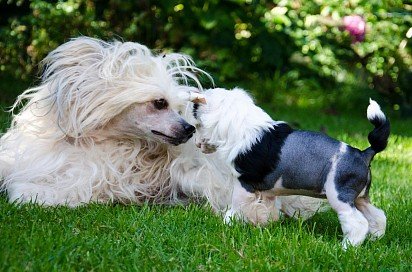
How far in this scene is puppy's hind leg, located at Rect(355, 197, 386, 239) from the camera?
3115 mm

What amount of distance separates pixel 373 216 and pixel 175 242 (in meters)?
0.85

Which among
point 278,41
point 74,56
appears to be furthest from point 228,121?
point 278,41

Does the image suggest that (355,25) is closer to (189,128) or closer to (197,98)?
(189,128)

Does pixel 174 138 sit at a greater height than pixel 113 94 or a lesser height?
lesser

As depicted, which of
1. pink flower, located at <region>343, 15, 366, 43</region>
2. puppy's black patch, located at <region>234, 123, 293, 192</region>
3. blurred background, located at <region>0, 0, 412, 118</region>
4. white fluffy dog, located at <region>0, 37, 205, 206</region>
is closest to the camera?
puppy's black patch, located at <region>234, 123, 293, 192</region>

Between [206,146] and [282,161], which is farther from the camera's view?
[206,146]

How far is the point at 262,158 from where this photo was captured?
310cm

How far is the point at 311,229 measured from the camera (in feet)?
11.3

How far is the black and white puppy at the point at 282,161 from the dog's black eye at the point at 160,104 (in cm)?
40

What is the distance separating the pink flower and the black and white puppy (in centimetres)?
532

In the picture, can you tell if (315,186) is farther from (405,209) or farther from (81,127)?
(81,127)

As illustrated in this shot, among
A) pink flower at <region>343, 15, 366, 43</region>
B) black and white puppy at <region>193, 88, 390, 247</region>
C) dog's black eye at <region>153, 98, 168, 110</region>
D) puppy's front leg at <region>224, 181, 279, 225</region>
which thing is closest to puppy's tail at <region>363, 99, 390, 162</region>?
black and white puppy at <region>193, 88, 390, 247</region>

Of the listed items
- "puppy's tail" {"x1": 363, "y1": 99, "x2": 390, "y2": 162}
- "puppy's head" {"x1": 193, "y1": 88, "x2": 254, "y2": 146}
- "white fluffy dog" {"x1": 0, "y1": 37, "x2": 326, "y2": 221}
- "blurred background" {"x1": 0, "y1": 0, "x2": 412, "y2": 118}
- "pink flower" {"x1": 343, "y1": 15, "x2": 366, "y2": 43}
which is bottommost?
"blurred background" {"x1": 0, "y1": 0, "x2": 412, "y2": 118}

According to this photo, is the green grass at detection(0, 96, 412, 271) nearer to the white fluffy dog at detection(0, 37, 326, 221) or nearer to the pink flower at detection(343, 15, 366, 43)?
the white fluffy dog at detection(0, 37, 326, 221)
